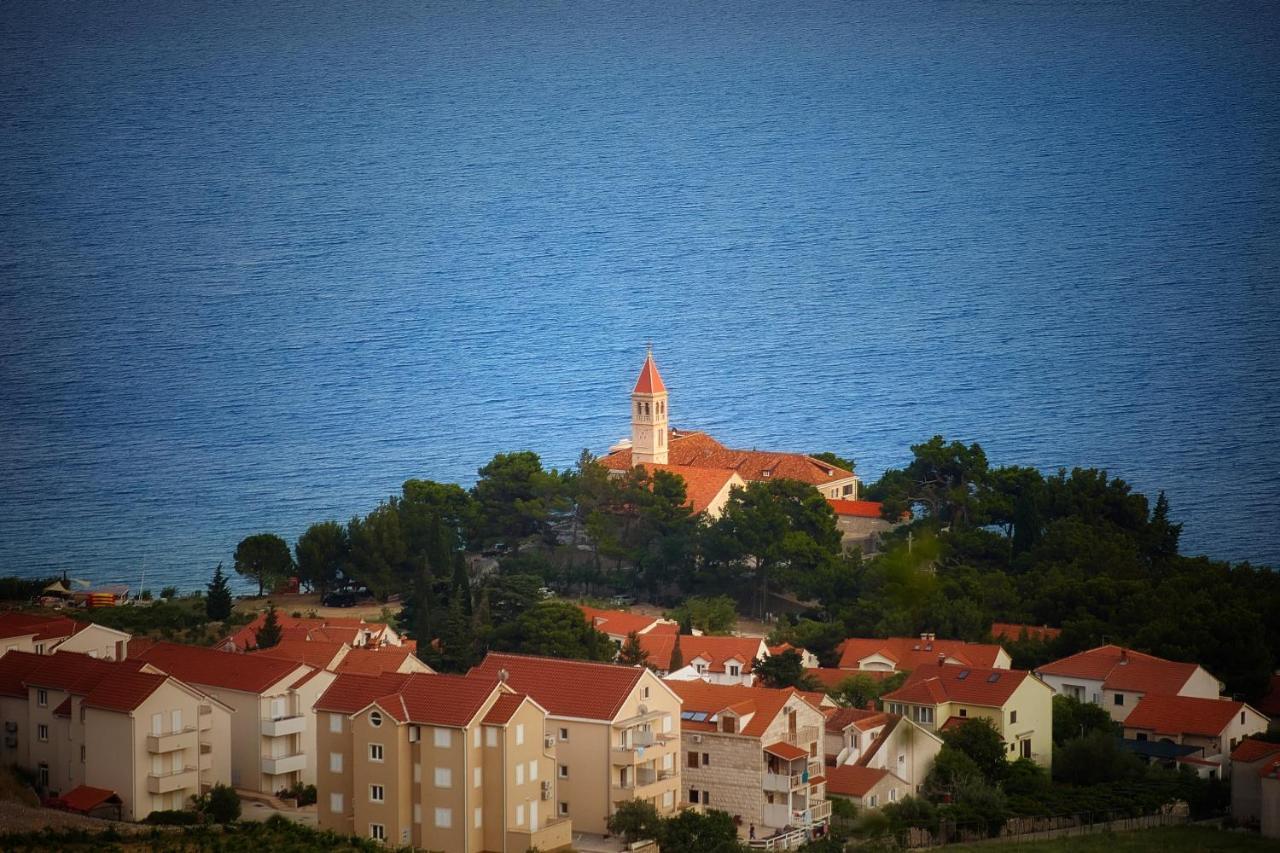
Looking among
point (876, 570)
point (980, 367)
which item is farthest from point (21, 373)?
point (876, 570)

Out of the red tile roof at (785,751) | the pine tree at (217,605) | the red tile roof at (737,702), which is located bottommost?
the red tile roof at (785,751)

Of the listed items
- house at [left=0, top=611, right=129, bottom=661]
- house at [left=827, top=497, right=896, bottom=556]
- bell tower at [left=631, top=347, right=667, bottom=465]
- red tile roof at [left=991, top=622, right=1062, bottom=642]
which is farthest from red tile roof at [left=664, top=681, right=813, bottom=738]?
bell tower at [left=631, top=347, right=667, bottom=465]

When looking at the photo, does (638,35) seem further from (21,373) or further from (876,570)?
(876,570)

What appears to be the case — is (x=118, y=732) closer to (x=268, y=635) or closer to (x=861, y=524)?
(x=268, y=635)

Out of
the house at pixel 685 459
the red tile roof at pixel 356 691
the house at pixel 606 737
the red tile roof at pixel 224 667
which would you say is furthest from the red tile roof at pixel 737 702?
the house at pixel 685 459

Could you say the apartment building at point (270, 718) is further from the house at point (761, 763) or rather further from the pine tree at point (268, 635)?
the house at point (761, 763)

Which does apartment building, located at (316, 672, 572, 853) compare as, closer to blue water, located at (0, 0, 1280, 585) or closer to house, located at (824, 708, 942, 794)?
house, located at (824, 708, 942, 794)
